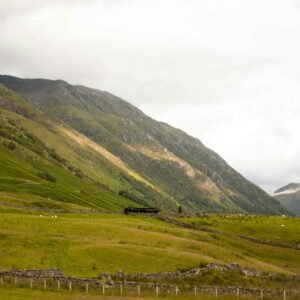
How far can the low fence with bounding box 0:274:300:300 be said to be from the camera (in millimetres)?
63625

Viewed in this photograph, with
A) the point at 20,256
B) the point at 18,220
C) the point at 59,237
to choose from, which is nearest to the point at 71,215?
the point at 18,220

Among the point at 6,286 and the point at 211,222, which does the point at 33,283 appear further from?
the point at 211,222

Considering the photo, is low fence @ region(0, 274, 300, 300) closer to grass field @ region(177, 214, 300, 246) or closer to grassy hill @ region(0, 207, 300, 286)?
grassy hill @ region(0, 207, 300, 286)

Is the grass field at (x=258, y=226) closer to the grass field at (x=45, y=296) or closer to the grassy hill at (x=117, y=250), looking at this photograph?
the grassy hill at (x=117, y=250)

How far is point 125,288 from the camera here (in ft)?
217

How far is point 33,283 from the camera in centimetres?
6412

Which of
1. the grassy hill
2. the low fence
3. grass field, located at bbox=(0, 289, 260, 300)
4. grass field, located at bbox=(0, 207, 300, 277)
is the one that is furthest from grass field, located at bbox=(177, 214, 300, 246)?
grass field, located at bbox=(0, 289, 260, 300)

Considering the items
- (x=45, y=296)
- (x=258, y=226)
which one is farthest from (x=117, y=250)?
(x=258, y=226)

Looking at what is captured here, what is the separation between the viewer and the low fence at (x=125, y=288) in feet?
209

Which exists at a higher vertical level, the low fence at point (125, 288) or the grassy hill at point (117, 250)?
the grassy hill at point (117, 250)

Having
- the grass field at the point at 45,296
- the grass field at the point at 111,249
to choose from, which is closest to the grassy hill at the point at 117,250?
the grass field at the point at 111,249

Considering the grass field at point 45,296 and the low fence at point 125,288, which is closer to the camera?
the grass field at point 45,296

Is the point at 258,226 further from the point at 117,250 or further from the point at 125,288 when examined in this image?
the point at 125,288

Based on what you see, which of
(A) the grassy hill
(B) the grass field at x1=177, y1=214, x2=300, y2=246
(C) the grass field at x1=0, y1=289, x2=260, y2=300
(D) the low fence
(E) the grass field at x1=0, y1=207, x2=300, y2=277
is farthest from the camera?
(B) the grass field at x1=177, y1=214, x2=300, y2=246
